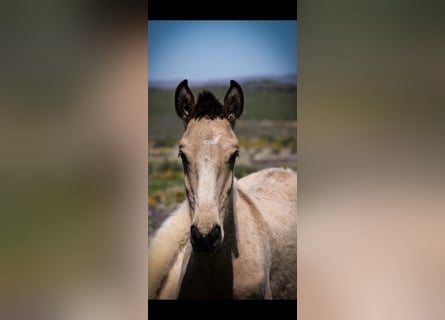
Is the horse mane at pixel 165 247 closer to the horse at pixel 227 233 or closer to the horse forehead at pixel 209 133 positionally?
the horse at pixel 227 233

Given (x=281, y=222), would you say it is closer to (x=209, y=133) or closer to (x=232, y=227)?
(x=232, y=227)

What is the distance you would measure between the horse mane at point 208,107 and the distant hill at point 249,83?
5cm

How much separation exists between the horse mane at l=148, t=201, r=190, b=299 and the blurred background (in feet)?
0.14

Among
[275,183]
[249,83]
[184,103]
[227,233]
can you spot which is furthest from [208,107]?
[227,233]

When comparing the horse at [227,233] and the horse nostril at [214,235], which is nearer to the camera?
the horse nostril at [214,235]

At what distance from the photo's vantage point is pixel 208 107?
240 cm

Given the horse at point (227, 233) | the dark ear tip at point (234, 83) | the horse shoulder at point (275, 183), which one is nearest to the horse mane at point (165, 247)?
the horse at point (227, 233)

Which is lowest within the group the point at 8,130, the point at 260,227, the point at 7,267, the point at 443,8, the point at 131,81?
the point at 7,267

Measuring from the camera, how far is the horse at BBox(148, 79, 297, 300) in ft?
7.72

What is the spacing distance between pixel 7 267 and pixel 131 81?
1.05 m

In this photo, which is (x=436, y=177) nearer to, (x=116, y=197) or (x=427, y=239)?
(x=427, y=239)

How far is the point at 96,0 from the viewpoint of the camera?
2.48 meters

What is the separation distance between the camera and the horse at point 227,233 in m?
2.35

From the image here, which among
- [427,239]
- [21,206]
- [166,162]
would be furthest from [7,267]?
[427,239]
